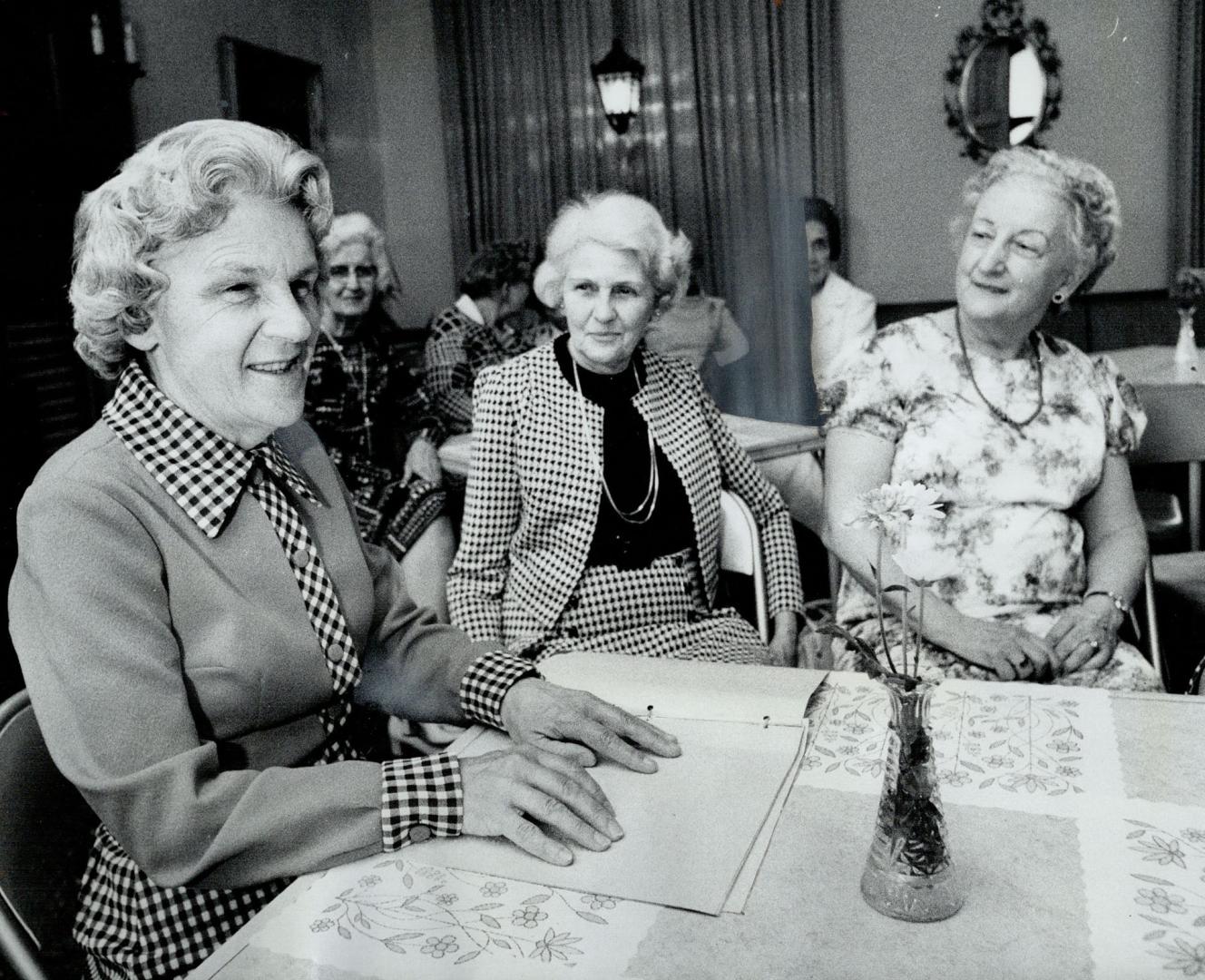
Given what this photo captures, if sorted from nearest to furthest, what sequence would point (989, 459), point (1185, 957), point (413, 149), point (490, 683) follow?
point (1185, 957) < point (490, 683) < point (989, 459) < point (413, 149)

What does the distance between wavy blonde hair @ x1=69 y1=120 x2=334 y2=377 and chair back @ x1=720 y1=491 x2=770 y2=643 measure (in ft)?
3.77

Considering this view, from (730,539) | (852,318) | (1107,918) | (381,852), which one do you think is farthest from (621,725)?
(852,318)

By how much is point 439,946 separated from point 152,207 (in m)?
0.77

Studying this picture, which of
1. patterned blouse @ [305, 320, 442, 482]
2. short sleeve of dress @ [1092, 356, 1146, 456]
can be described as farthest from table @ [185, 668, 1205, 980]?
patterned blouse @ [305, 320, 442, 482]

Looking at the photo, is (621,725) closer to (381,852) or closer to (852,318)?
(381,852)

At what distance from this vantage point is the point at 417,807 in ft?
3.04

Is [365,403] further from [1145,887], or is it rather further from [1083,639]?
[1145,887]

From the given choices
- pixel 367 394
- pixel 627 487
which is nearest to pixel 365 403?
pixel 367 394

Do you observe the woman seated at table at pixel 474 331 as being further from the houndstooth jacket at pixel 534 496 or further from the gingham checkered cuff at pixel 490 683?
the gingham checkered cuff at pixel 490 683

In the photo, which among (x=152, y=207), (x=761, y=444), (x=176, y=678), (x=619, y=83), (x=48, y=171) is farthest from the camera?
(x=619, y=83)

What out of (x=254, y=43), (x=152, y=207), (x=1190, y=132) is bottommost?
(x=152, y=207)

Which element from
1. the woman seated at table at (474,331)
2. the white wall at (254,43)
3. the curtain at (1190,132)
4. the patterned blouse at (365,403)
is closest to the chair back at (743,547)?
the patterned blouse at (365,403)

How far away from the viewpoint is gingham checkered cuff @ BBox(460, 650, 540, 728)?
1188 mm

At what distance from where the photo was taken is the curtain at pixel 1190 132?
4.09 metres
